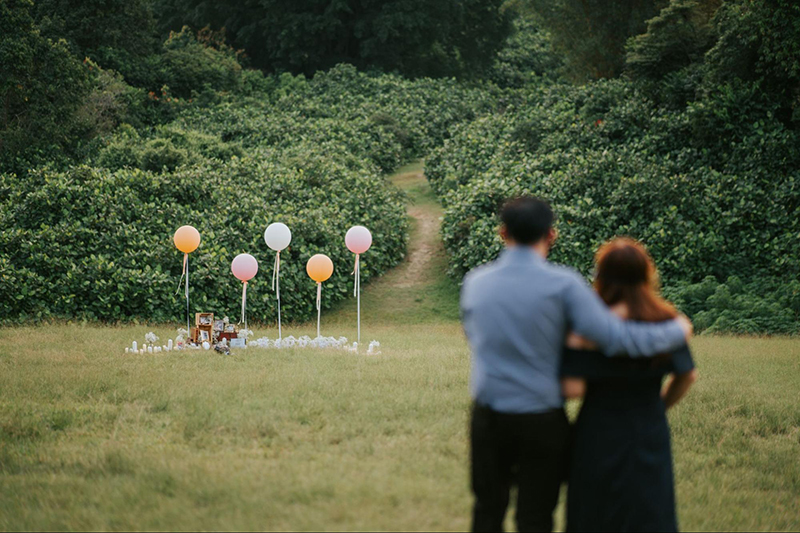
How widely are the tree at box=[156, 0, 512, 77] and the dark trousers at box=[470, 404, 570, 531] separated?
2847 cm

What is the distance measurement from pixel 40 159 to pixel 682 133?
1551cm

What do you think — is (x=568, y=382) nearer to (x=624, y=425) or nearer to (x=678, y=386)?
(x=624, y=425)

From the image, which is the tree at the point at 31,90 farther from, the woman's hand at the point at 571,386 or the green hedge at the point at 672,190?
the woman's hand at the point at 571,386

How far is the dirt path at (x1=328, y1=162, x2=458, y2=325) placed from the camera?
1549 centimetres

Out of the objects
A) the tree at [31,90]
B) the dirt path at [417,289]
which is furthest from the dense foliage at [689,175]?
the tree at [31,90]

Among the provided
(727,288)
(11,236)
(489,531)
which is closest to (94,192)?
(11,236)

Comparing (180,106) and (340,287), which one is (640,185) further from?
(180,106)

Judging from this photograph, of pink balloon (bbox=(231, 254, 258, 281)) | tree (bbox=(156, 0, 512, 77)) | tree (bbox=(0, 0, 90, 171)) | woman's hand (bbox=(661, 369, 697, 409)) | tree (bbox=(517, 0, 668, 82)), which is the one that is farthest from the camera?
tree (bbox=(156, 0, 512, 77))

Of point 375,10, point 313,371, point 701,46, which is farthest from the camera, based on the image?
point 375,10

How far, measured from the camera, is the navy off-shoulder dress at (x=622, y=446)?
3.61 m

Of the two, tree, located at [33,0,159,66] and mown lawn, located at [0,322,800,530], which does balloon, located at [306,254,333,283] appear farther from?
tree, located at [33,0,159,66]

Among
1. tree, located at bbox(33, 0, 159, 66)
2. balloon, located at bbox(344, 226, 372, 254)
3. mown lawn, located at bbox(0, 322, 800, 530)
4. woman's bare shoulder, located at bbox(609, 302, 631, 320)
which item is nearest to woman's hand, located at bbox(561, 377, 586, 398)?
woman's bare shoulder, located at bbox(609, 302, 631, 320)

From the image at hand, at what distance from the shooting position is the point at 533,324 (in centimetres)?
344

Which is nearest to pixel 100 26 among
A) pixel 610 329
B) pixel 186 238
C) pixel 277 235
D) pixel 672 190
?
pixel 186 238
